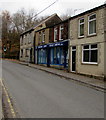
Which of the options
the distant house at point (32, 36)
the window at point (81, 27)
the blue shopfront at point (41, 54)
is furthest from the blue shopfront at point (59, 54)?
the distant house at point (32, 36)

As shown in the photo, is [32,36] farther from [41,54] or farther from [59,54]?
[59,54]

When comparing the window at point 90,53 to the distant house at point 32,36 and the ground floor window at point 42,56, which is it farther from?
the distant house at point 32,36

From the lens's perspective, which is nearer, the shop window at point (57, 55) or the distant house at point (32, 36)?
the shop window at point (57, 55)

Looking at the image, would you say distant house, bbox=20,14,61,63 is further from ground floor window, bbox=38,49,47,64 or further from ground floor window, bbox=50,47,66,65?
ground floor window, bbox=50,47,66,65

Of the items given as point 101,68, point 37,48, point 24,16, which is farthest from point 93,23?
point 24,16

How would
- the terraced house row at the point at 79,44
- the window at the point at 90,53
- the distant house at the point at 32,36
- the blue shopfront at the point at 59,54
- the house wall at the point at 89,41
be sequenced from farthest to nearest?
the distant house at the point at 32,36, the blue shopfront at the point at 59,54, the window at the point at 90,53, the terraced house row at the point at 79,44, the house wall at the point at 89,41

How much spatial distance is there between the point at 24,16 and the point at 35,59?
3047cm

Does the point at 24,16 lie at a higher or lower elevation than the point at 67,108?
higher

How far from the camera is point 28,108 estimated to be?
21.9 feet

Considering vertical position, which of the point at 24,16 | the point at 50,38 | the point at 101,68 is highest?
the point at 24,16

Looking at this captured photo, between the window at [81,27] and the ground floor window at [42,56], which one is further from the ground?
the window at [81,27]

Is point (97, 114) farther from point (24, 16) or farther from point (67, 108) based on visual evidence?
point (24, 16)

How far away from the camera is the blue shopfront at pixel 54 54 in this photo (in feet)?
72.1

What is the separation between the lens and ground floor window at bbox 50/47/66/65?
22750mm
